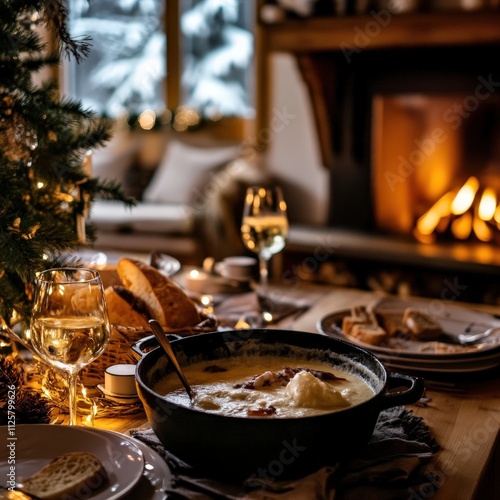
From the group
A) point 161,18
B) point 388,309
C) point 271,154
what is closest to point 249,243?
point 388,309

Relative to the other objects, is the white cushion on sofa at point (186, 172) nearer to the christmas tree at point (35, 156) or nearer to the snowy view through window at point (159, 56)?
the snowy view through window at point (159, 56)

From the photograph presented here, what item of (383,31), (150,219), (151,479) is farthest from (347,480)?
→ (150,219)

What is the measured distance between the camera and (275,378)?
37.6 inches

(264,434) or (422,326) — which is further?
(422,326)

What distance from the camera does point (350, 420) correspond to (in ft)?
2.56

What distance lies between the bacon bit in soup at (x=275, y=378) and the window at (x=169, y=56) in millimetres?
3938

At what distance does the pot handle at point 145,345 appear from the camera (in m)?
0.96

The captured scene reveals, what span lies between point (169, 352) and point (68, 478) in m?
0.21

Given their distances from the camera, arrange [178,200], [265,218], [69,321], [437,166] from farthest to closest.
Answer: [178,200]
[437,166]
[265,218]
[69,321]

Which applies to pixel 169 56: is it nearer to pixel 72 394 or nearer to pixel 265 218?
pixel 265 218

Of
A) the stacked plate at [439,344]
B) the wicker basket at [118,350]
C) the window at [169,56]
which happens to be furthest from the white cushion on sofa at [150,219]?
the wicker basket at [118,350]

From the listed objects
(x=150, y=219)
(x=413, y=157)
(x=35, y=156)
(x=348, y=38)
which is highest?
(x=348, y=38)

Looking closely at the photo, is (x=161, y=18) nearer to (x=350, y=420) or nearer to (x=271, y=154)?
(x=271, y=154)

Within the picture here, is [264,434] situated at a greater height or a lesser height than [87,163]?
lesser
